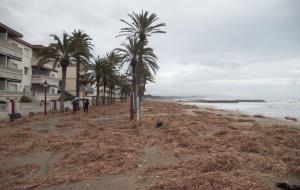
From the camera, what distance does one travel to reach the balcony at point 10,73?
36.9 meters

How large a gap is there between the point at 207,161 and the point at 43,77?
4725 cm

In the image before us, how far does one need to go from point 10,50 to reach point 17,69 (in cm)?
305

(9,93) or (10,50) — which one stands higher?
(10,50)

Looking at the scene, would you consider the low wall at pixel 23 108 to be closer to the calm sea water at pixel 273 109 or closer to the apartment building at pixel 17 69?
the apartment building at pixel 17 69

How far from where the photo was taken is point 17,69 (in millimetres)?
41156

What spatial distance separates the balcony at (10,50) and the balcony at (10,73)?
164 cm

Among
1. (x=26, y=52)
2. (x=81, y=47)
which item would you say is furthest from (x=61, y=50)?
(x=26, y=52)

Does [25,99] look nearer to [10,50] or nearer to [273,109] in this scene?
[10,50]

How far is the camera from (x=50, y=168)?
9.52m

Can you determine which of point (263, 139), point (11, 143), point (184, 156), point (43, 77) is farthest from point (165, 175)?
point (43, 77)

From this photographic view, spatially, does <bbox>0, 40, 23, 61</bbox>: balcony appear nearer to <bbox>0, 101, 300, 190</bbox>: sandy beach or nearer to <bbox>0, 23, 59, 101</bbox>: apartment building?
<bbox>0, 23, 59, 101</bbox>: apartment building

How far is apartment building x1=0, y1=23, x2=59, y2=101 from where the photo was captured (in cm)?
3765

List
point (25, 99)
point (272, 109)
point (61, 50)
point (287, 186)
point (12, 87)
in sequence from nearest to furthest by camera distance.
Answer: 1. point (287, 186)
2. point (61, 50)
3. point (25, 99)
4. point (12, 87)
5. point (272, 109)

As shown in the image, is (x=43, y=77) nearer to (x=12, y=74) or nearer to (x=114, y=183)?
(x=12, y=74)
